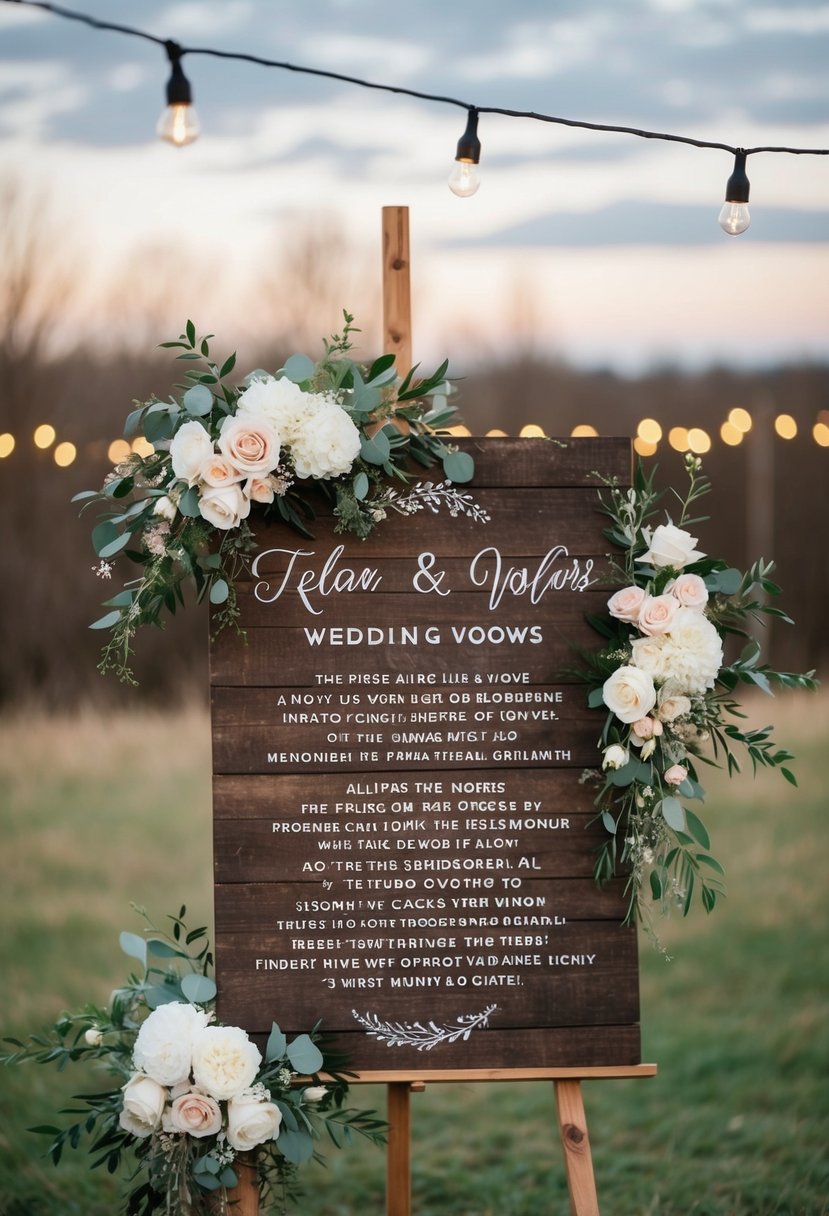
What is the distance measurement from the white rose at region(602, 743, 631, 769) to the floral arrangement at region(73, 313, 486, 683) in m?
0.44

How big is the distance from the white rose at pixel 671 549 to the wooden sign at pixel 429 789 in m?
0.10

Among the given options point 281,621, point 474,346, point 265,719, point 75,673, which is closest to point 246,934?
point 265,719

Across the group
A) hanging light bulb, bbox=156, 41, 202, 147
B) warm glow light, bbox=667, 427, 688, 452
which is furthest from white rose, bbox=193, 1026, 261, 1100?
warm glow light, bbox=667, 427, 688, 452

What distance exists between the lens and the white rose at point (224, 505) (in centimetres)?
177

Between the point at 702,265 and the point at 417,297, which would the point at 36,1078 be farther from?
the point at 702,265

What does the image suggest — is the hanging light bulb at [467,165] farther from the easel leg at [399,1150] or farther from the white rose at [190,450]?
the easel leg at [399,1150]

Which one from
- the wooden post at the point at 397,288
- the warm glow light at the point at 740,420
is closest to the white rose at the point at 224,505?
the wooden post at the point at 397,288

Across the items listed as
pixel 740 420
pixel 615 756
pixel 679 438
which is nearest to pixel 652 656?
pixel 615 756

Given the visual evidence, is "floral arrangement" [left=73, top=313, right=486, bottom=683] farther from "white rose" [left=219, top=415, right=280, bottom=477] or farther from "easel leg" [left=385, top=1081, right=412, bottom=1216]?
"easel leg" [left=385, top=1081, right=412, bottom=1216]

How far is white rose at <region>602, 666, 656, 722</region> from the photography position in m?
1.79

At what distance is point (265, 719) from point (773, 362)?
4388 millimetres

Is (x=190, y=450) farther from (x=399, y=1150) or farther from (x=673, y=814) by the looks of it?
(x=399, y=1150)

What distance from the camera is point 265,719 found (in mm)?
1874

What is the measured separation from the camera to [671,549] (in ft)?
6.04
